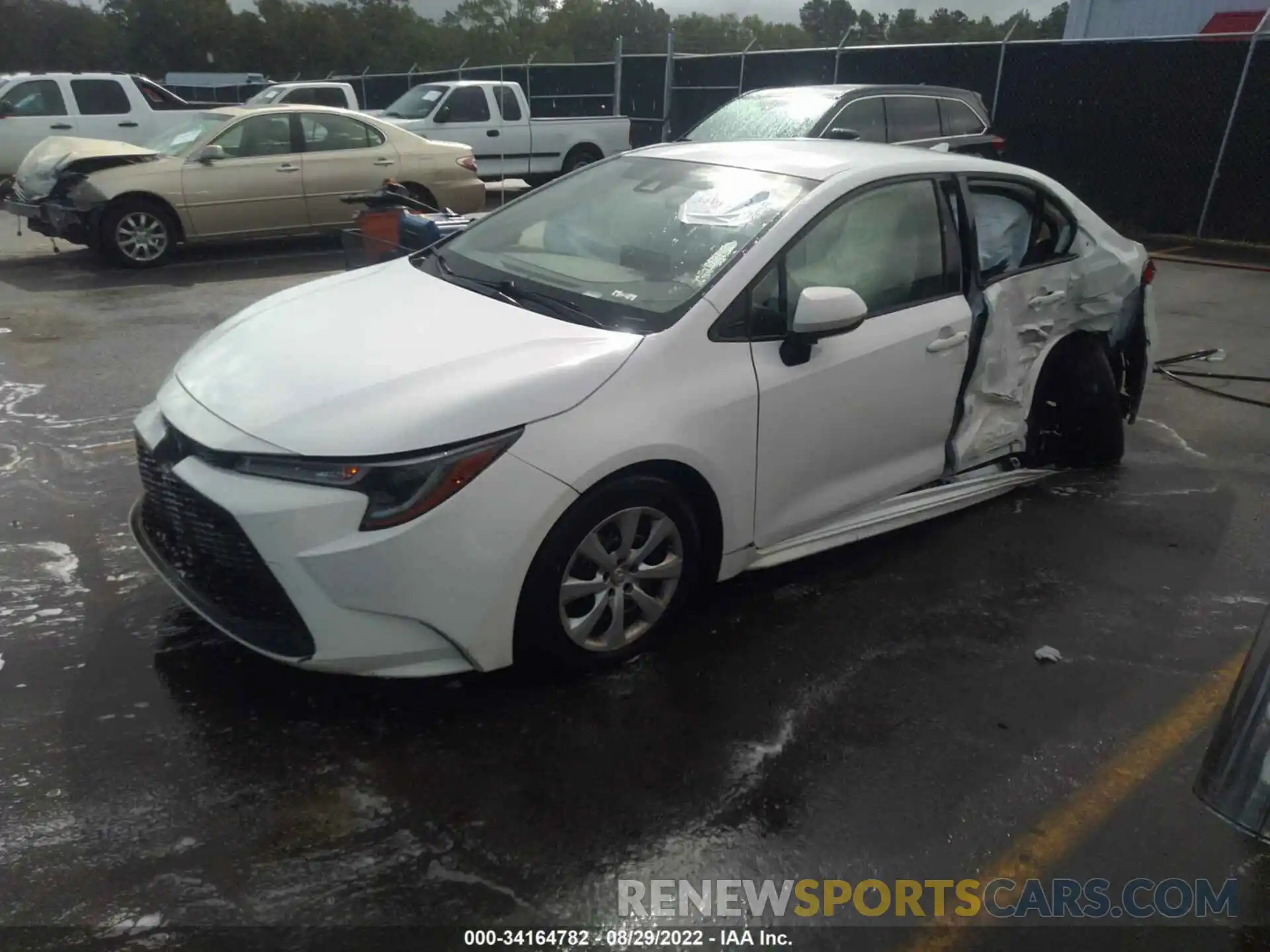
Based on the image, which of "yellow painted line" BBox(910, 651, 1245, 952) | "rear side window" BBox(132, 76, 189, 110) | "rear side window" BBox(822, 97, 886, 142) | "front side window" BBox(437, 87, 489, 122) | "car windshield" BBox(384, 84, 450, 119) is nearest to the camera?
"yellow painted line" BBox(910, 651, 1245, 952)

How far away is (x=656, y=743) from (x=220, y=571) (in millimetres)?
1357

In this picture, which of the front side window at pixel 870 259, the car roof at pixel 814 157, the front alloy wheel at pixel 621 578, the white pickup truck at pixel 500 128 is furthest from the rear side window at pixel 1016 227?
the white pickup truck at pixel 500 128

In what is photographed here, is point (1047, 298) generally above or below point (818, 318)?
below

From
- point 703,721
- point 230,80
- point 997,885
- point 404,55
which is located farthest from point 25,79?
point 404,55

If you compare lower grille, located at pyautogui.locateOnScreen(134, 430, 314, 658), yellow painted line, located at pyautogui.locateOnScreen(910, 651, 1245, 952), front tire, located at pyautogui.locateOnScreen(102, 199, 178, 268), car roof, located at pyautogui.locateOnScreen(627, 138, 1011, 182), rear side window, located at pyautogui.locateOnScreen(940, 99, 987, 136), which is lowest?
yellow painted line, located at pyautogui.locateOnScreen(910, 651, 1245, 952)

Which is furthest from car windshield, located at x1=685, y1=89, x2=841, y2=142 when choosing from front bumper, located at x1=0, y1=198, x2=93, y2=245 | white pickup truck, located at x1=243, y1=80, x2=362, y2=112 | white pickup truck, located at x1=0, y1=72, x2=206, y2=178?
white pickup truck, located at x1=0, y1=72, x2=206, y2=178

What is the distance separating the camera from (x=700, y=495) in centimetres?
321

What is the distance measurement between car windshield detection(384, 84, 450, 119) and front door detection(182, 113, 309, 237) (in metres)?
4.55

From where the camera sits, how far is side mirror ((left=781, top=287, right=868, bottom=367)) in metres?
3.20

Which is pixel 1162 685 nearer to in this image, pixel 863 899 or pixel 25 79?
pixel 863 899

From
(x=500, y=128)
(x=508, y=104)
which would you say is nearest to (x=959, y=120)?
(x=500, y=128)

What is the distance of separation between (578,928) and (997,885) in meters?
1.06

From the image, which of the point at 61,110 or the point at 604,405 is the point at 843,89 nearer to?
the point at 604,405

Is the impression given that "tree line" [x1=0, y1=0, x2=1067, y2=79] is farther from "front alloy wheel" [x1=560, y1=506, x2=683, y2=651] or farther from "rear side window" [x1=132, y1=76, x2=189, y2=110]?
"front alloy wheel" [x1=560, y1=506, x2=683, y2=651]
